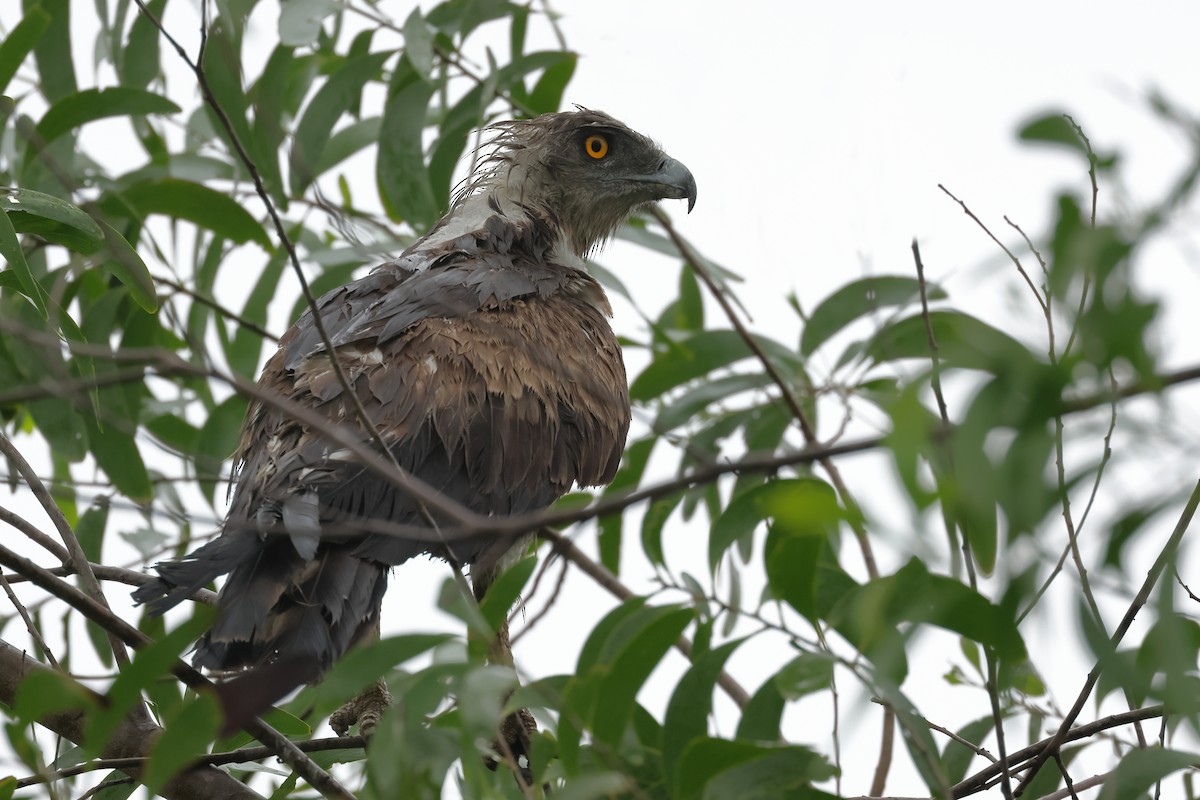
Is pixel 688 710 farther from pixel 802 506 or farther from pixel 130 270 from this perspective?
pixel 130 270

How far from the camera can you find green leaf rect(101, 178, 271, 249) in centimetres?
404

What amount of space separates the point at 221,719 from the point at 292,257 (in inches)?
30.3

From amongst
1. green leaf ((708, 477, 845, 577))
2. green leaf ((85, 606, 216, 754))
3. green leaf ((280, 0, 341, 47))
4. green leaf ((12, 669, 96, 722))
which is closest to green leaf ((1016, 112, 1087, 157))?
green leaf ((708, 477, 845, 577))

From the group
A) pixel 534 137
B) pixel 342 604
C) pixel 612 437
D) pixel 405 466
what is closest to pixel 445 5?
pixel 534 137

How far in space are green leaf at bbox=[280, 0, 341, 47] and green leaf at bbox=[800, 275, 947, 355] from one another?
175 cm

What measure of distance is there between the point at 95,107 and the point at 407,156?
3.18 feet

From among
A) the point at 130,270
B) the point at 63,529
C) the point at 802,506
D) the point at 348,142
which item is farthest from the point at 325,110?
the point at 802,506

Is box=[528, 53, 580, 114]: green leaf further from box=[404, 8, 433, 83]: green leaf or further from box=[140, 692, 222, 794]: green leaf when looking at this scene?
box=[140, 692, 222, 794]: green leaf

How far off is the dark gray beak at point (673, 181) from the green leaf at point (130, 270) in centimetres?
214

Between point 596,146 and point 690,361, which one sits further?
point 596,146

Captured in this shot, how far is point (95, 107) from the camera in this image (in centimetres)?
391

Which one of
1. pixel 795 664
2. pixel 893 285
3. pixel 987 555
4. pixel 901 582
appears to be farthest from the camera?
pixel 893 285

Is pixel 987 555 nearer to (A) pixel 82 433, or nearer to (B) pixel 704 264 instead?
(B) pixel 704 264

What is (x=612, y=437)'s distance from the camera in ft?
12.3
